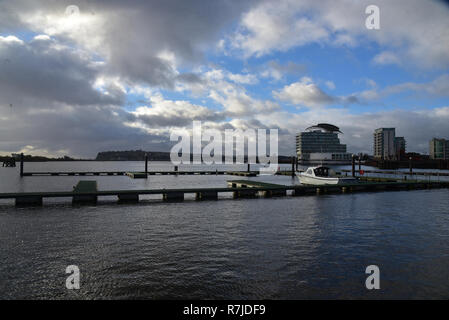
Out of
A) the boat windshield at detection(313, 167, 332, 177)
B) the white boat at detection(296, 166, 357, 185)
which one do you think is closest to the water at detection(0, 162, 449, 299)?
the white boat at detection(296, 166, 357, 185)

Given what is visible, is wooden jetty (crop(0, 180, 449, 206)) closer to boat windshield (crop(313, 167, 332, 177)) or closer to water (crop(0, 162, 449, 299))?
boat windshield (crop(313, 167, 332, 177))

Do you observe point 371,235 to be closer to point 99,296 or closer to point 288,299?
point 288,299

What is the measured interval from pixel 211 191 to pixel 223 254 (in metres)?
22.6

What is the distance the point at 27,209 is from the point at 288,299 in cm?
2694

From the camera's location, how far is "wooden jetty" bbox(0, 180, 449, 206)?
3001cm

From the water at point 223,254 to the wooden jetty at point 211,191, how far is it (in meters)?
5.33

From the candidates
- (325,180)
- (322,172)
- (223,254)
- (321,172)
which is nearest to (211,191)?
(325,180)

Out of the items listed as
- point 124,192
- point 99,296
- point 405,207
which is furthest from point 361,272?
point 124,192

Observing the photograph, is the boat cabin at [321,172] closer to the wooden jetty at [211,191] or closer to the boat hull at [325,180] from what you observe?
the boat hull at [325,180]

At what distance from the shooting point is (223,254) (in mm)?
14047

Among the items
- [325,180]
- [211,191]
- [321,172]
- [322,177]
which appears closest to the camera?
[211,191]

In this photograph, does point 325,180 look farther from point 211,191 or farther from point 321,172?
point 211,191

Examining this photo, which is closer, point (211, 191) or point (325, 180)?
point (211, 191)

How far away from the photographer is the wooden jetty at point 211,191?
30.0 meters
